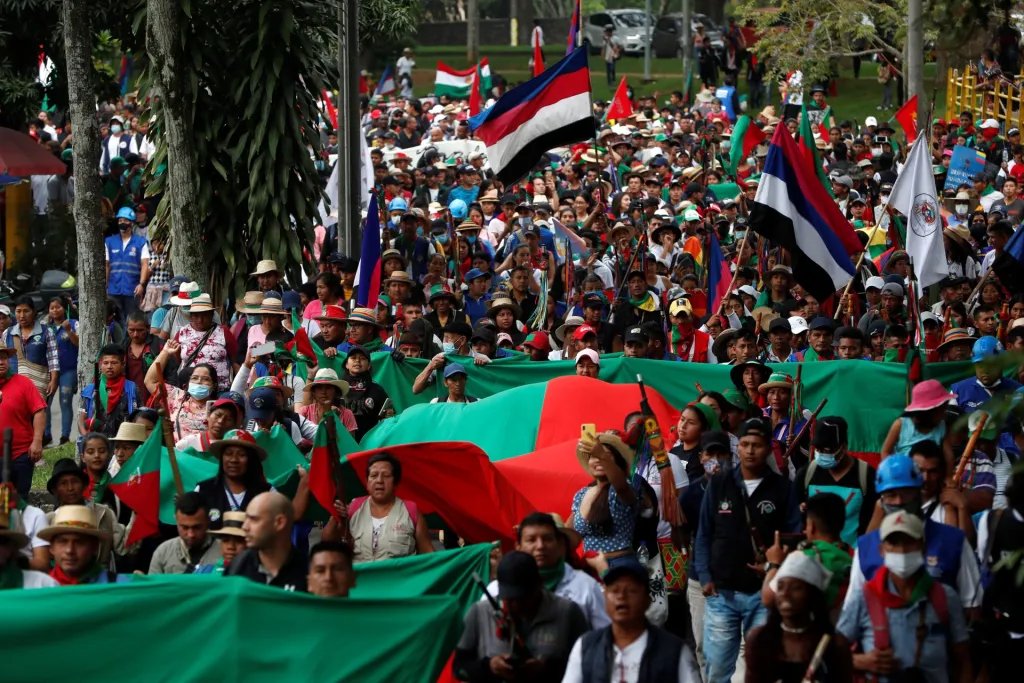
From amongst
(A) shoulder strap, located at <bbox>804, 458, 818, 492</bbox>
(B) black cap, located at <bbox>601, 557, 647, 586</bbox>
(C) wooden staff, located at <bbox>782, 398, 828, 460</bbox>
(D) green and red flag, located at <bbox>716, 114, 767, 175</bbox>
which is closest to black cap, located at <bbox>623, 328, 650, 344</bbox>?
(C) wooden staff, located at <bbox>782, 398, 828, 460</bbox>

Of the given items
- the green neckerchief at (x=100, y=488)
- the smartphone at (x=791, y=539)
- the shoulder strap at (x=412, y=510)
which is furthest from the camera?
the green neckerchief at (x=100, y=488)

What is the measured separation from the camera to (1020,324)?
13656 mm

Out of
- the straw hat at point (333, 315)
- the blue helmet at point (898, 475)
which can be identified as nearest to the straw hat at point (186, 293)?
the straw hat at point (333, 315)

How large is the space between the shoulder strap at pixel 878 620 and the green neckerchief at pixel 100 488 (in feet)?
16.4

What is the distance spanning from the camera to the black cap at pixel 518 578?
26.6ft

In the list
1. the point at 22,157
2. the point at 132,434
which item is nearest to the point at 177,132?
the point at 132,434

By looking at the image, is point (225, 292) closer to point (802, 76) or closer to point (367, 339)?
point (367, 339)

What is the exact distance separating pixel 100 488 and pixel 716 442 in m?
3.63

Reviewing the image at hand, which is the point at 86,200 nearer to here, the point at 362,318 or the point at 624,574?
the point at 362,318

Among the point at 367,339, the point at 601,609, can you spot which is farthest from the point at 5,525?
the point at 367,339

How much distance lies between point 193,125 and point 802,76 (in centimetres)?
2330

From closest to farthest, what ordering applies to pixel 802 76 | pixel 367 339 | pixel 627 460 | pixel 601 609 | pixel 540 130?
pixel 601 609 < pixel 627 460 < pixel 367 339 < pixel 540 130 < pixel 802 76

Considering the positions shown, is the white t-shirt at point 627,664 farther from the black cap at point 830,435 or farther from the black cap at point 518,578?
the black cap at point 830,435

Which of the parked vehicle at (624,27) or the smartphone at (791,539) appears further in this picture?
the parked vehicle at (624,27)
